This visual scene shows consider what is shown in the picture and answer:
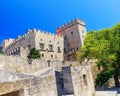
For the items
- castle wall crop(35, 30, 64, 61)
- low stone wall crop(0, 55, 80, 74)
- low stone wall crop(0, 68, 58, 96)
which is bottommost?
low stone wall crop(0, 68, 58, 96)

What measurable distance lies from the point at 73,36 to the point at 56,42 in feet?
14.9

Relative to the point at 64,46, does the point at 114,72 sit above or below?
below

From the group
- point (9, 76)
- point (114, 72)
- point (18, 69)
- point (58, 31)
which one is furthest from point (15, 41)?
point (9, 76)

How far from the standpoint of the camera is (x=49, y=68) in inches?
361

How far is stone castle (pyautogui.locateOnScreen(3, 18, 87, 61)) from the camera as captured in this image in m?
37.6

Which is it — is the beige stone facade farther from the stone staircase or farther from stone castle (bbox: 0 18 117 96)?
the stone staircase

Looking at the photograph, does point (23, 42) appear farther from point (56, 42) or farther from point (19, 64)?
point (19, 64)

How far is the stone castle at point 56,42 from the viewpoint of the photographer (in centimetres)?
3759

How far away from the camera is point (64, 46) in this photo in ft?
140

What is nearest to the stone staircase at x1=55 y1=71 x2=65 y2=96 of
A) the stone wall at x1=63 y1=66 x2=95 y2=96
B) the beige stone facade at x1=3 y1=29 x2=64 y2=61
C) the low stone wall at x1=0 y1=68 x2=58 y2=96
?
the stone wall at x1=63 y1=66 x2=95 y2=96

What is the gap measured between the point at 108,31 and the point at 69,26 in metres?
21.6

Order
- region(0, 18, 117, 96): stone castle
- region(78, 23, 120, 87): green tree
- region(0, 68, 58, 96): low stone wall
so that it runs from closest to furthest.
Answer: region(0, 68, 58, 96): low stone wall < region(0, 18, 117, 96): stone castle < region(78, 23, 120, 87): green tree

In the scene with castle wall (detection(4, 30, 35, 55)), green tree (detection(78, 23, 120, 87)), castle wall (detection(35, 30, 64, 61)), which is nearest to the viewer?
green tree (detection(78, 23, 120, 87))

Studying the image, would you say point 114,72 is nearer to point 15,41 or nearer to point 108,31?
point 108,31
